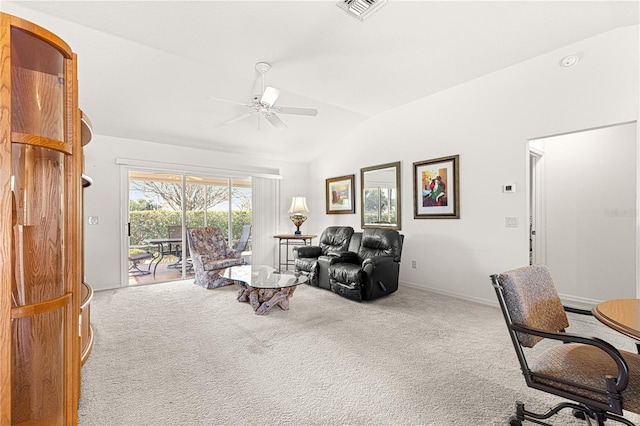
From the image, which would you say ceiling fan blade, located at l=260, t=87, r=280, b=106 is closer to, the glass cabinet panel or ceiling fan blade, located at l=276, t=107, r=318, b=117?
ceiling fan blade, located at l=276, t=107, r=318, b=117

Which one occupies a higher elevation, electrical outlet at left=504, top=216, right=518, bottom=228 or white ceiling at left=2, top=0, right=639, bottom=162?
white ceiling at left=2, top=0, right=639, bottom=162

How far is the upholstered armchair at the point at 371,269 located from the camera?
3947 mm

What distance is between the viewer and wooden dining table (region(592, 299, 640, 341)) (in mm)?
1136

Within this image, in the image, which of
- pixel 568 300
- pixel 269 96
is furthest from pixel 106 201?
pixel 568 300

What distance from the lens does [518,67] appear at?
11.7ft

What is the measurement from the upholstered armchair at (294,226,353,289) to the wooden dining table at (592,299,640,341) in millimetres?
3292

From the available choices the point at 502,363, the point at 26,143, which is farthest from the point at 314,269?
the point at 26,143

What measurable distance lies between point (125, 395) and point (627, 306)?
2.88 m

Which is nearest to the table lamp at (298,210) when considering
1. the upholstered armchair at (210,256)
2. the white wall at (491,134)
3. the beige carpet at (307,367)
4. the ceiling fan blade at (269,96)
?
the upholstered armchair at (210,256)

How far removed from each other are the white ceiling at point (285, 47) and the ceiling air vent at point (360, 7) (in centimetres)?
16

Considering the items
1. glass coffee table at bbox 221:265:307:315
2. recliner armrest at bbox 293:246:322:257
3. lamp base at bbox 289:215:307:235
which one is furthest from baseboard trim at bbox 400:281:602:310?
lamp base at bbox 289:215:307:235

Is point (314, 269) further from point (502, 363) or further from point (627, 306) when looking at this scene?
point (627, 306)

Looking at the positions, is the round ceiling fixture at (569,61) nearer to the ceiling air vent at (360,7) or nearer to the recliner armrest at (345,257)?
the ceiling air vent at (360,7)

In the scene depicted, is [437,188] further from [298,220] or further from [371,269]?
[298,220]
